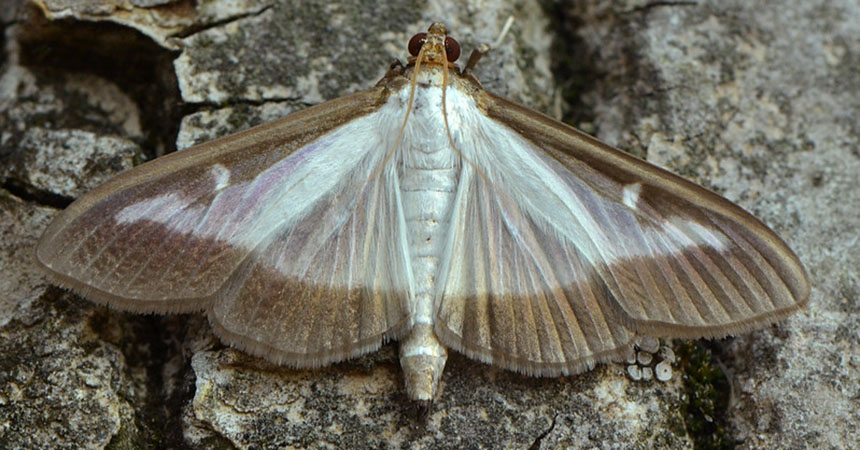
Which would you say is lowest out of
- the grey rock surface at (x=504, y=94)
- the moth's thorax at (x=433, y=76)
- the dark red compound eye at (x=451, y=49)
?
the grey rock surface at (x=504, y=94)

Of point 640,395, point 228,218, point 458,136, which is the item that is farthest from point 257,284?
point 640,395

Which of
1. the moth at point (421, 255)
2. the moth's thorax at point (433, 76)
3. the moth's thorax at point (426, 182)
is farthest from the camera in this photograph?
the moth's thorax at point (433, 76)

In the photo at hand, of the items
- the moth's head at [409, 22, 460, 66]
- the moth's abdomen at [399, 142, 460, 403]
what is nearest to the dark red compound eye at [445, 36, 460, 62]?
the moth's head at [409, 22, 460, 66]

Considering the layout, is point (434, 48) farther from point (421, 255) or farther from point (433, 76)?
point (421, 255)

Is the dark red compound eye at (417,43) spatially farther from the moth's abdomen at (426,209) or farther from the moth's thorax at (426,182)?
the moth's abdomen at (426,209)

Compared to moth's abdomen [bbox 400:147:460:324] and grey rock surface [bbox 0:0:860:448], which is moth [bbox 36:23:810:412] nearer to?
moth's abdomen [bbox 400:147:460:324]

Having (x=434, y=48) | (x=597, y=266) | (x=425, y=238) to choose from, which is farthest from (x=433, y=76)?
(x=597, y=266)

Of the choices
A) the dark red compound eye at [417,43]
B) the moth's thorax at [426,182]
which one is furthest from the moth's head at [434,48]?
the moth's thorax at [426,182]
